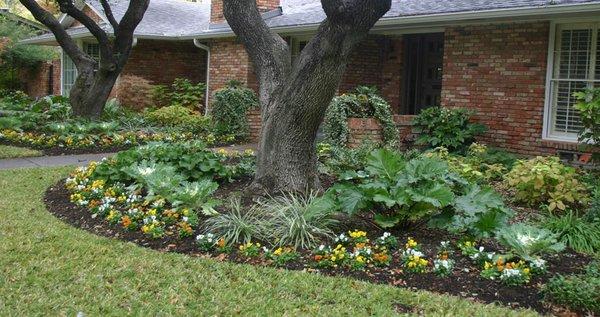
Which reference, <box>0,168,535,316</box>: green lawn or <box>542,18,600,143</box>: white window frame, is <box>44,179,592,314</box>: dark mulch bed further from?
<box>542,18,600,143</box>: white window frame

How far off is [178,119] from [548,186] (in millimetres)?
10678

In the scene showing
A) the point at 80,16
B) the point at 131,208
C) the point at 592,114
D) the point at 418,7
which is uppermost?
the point at 418,7

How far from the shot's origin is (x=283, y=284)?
470 centimetres

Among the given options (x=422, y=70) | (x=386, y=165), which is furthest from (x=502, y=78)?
(x=386, y=165)

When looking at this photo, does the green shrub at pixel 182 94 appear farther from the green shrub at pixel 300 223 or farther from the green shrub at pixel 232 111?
the green shrub at pixel 300 223

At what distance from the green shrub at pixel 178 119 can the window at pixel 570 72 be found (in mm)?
7923

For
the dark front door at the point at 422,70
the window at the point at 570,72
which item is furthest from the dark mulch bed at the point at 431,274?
the dark front door at the point at 422,70

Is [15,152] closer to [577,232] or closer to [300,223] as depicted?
[300,223]

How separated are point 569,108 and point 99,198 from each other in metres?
7.66

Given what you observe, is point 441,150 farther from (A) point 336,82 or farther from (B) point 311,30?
(B) point 311,30

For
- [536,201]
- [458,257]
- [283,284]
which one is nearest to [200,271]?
[283,284]

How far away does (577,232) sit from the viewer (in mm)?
6230

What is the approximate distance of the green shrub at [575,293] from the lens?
434 centimetres

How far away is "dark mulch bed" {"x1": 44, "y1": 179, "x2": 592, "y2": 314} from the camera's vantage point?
15.3 ft
